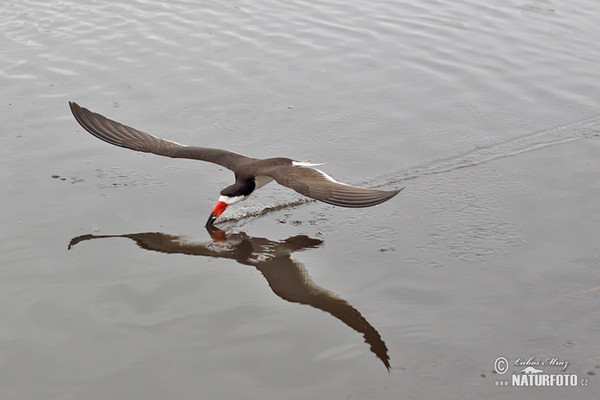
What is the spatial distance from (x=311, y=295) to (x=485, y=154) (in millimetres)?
3648

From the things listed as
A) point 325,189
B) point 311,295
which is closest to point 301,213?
point 325,189

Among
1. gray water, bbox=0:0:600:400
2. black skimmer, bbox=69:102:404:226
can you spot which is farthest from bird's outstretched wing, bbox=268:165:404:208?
gray water, bbox=0:0:600:400

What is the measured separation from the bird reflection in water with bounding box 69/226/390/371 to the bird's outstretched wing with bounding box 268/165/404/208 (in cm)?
63

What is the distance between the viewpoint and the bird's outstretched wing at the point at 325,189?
673 cm

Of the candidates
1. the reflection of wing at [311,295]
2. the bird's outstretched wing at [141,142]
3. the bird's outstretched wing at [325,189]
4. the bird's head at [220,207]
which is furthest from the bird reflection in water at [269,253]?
the bird's outstretched wing at [141,142]

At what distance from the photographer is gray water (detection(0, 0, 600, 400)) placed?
5902 mm

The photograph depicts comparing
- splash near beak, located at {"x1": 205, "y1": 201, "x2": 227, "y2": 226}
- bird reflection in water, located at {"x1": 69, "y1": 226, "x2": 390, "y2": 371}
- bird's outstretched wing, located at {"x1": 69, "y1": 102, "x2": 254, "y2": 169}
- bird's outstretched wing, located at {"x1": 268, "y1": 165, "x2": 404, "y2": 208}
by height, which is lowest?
bird reflection in water, located at {"x1": 69, "y1": 226, "x2": 390, "y2": 371}

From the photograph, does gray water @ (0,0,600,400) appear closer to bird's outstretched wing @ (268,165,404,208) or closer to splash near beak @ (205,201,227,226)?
splash near beak @ (205,201,227,226)

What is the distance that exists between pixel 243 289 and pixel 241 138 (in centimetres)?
322

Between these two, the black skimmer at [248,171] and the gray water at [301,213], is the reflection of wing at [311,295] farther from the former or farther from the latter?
the black skimmer at [248,171]

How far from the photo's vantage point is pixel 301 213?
26.9 feet

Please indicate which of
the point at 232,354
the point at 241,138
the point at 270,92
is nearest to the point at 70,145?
the point at 241,138

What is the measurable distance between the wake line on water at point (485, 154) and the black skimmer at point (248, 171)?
0.42m

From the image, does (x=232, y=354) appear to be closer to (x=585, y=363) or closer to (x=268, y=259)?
(x=268, y=259)
